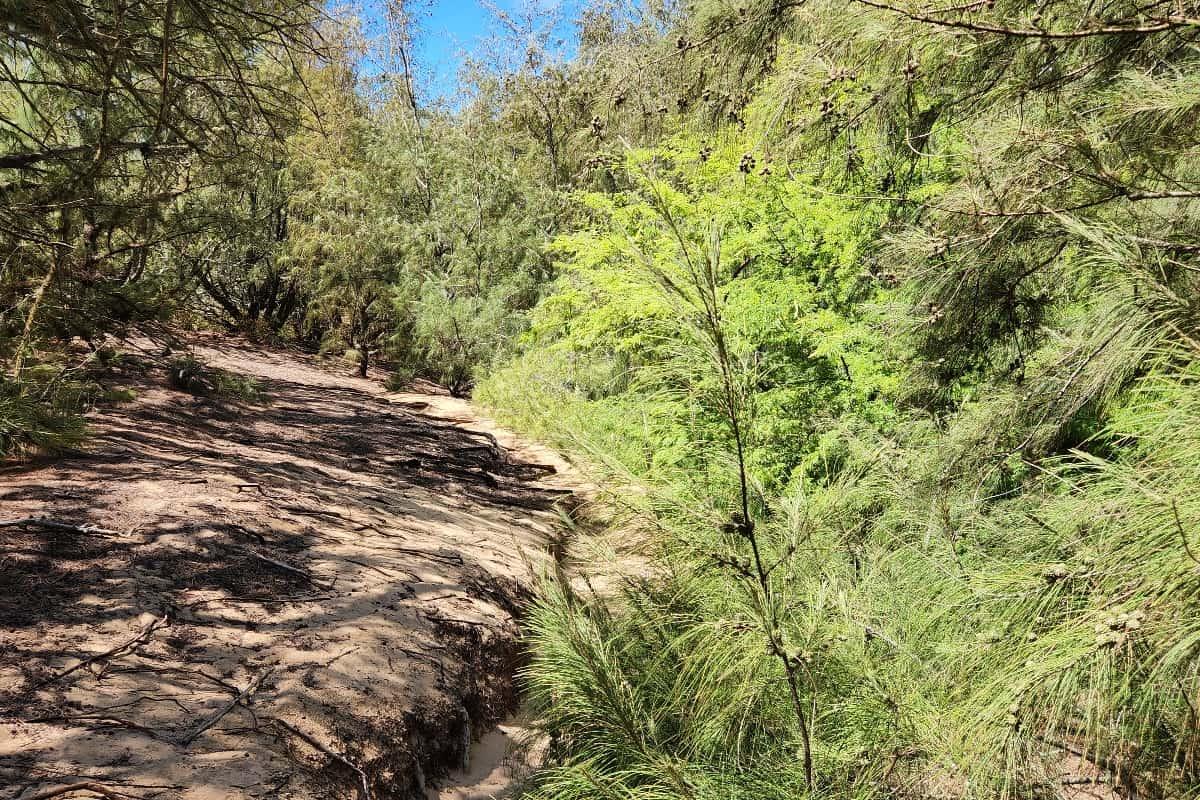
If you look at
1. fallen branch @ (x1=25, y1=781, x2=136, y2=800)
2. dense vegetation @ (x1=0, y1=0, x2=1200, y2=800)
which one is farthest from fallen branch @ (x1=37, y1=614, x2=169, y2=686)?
dense vegetation @ (x1=0, y1=0, x2=1200, y2=800)

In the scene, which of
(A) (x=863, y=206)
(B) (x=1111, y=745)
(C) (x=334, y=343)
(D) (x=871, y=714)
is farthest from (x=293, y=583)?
(C) (x=334, y=343)

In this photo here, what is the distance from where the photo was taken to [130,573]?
11.6ft

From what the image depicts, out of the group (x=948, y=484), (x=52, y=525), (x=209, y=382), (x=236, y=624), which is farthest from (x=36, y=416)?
(x=948, y=484)

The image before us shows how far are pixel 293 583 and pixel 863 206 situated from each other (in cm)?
561

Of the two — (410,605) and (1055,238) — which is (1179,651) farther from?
(410,605)

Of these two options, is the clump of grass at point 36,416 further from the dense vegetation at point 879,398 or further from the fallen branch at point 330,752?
the fallen branch at point 330,752

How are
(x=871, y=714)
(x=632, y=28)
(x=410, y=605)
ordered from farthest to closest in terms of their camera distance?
1. (x=632, y=28)
2. (x=410, y=605)
3. (x=871, y=714)

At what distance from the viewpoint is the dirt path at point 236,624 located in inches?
102

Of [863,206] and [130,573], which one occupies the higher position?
[863,206]

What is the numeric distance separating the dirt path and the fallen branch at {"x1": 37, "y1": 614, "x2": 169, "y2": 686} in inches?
0.5

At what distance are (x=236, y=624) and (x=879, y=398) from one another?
5.12 meters

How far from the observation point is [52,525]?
3.59 metres

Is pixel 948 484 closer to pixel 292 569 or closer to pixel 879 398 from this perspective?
pixel 879 398

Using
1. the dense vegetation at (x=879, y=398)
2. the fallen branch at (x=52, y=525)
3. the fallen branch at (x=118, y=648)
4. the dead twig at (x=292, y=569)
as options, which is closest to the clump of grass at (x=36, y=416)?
the dense vegetation at (x=879, y=398)
